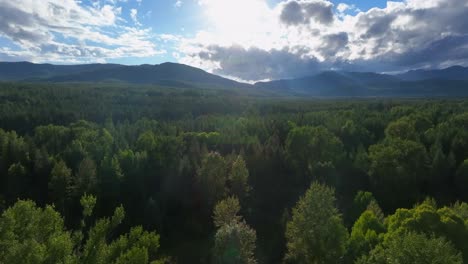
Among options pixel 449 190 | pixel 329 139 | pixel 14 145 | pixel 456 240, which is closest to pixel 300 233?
pixel 456 240

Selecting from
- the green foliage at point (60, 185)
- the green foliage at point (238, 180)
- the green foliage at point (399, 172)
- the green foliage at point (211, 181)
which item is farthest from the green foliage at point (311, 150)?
the green foliage at point (60, 185)

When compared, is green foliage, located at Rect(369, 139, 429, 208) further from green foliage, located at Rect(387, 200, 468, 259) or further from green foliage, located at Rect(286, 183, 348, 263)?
green foliage, located at Rect(286, 183, 348, 263)

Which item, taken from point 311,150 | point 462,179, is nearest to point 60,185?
point 311,150

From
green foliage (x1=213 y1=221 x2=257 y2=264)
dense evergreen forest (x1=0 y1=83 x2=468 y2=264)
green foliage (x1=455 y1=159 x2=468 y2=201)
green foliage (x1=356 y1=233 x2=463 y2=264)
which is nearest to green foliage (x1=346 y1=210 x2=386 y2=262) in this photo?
dense evergreen forest (x1=0 y1=83 x2=468 y2=264)

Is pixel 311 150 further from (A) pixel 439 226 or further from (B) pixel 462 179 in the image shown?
(A) pixel 439 226

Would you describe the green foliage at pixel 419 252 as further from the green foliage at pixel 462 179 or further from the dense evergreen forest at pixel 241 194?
the green foliage at pixel 462 179

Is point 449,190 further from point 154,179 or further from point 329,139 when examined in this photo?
point 154,179

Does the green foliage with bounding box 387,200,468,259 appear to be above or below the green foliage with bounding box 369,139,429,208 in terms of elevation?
above

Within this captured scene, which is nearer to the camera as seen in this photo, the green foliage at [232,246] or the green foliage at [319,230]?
the green foliage at [232,246]
